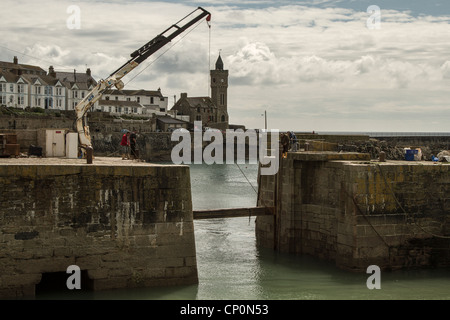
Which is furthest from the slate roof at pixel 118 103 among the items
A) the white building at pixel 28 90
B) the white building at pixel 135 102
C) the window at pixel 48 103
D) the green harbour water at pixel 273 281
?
the green harbour water at pixel 273 281

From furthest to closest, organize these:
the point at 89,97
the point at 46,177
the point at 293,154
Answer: the point at 89,97
the point at 293,154
the point at 46,177

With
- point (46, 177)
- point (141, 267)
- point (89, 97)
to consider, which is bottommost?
point (141, 267)

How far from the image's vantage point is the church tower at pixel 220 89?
129875mm

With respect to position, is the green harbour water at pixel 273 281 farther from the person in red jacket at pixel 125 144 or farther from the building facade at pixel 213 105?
the building facade at pixel 213 105

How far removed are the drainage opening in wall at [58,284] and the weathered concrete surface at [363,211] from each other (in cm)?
790

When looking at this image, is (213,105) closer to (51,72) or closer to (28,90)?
(51,72)

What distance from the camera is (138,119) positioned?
9706cm

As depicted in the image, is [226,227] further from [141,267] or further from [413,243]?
[141,267]

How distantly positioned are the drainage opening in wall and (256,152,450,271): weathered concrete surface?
25.9 feet

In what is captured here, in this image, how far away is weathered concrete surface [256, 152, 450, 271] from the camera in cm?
1952

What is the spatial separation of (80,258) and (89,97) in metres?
11.6

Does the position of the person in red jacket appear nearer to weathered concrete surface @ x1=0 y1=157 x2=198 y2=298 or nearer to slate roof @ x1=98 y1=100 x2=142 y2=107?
weathered concrete surface @ x1=0 y1=157 x2=198 y2=298

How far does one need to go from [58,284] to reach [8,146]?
559cm
